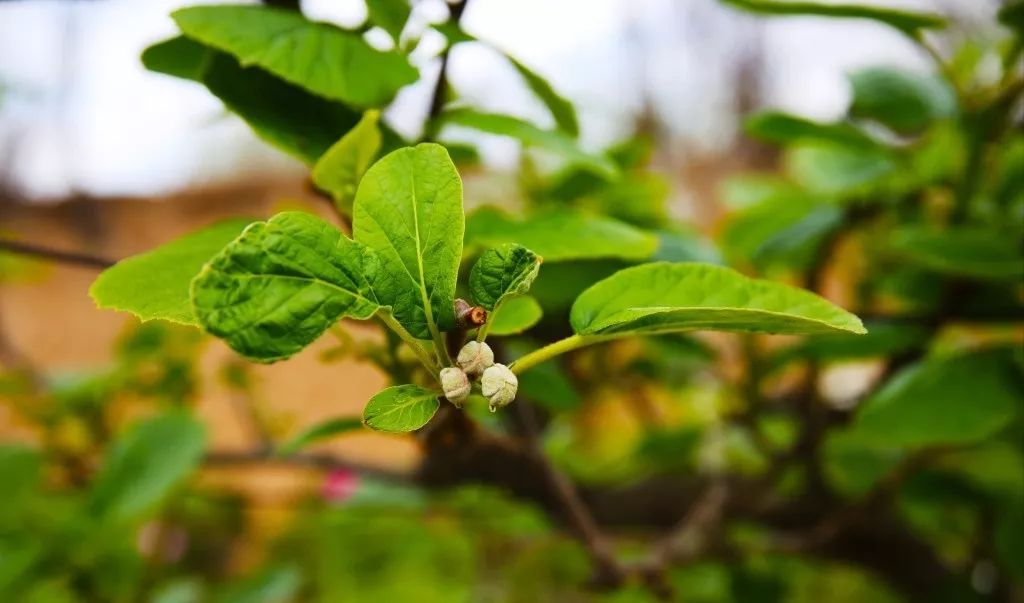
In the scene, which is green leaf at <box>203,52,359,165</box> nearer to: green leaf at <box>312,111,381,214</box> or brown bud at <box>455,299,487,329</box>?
green leaf at <box>312,111,381,214</box>

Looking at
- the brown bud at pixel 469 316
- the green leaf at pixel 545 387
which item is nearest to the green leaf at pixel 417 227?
the brown bud at pixel 469 316

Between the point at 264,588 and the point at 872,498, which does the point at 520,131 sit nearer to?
the point at 872,498

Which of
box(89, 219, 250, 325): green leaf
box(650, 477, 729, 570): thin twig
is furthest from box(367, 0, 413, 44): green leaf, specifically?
box(650, 477, 729, 570): thin twig

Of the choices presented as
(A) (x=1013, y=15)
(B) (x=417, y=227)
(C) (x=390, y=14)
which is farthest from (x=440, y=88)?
(A) (x=1013, y=15)

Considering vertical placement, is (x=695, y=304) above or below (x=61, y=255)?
above

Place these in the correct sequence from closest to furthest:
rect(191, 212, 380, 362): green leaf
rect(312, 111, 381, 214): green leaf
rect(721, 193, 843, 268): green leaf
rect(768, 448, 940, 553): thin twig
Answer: rect(191, 212, 380, 362): green leaf, rect(312, 111, 381, 214): green leaf, rect(721, 193, 843, 268): green leaf, rect(768, 448, 940, 553): thin twig

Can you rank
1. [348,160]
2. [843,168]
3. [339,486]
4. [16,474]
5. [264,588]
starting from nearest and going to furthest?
[348,160], [843,168], [16,474], [264,588], [339,486]

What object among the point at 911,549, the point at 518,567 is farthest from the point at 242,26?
the point at 518,567
